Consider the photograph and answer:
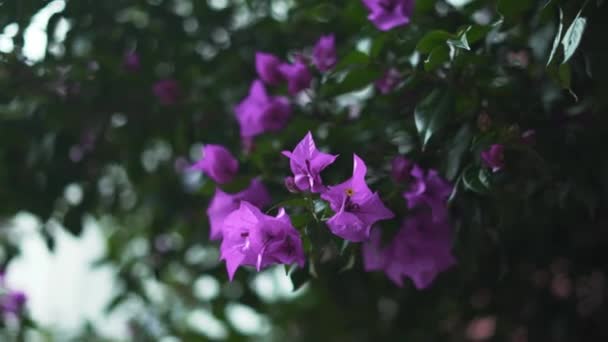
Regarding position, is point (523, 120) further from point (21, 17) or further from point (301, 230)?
point (21, 17)

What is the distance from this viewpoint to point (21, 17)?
79 centimetres

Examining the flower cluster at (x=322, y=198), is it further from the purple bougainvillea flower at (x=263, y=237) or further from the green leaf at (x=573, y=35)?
the green leaf at (x=573, y=35)

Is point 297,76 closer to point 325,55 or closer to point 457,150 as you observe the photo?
point 325,55

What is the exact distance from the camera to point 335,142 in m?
0.87

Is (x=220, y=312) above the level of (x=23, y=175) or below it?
below

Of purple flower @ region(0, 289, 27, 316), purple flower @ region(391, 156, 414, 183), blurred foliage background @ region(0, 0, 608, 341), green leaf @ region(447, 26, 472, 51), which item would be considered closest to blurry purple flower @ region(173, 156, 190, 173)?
blurred foliage background @ region(0, 0, 608, 341)

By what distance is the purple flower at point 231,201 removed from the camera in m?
0.79

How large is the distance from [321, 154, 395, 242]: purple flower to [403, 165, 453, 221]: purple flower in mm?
140

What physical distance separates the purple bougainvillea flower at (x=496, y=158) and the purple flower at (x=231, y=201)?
0.27 metres

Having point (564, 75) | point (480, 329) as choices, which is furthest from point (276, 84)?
point (480, 329)

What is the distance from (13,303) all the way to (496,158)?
80 cm

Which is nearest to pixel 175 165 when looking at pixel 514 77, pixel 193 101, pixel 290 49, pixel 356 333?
pixel 193 101

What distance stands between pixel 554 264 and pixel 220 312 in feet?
1.81

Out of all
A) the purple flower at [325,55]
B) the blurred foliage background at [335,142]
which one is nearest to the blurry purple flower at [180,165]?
the blurred foliage background at [335,142]
